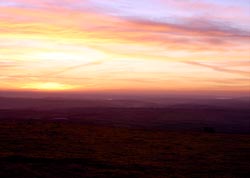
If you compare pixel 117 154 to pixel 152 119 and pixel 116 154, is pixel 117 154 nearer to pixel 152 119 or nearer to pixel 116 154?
pixel 116 154

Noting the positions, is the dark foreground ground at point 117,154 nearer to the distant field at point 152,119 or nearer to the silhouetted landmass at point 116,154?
the silhouetted landmass at point 116,154

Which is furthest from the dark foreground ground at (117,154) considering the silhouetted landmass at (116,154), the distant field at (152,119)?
the distant field at (152,119)

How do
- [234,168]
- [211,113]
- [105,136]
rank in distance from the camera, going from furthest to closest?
[211,113] < [105,136] < [234,168]

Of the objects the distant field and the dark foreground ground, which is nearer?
the dark foreground ground

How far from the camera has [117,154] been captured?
58.2 feet

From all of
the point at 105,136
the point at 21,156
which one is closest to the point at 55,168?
the point at 21,156

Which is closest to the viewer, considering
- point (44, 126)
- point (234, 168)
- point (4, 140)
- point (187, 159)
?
point (234, 168)

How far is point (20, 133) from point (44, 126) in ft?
12.8

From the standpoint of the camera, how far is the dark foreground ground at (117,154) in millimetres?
14180

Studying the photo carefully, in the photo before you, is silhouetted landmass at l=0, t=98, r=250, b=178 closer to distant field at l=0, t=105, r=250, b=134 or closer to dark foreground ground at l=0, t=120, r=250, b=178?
dark foreground ground at l=0, t=120, r=250, b=178

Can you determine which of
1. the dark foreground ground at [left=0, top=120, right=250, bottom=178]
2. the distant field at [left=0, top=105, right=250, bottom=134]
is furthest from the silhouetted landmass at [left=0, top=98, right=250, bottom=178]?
the distant field at [left=0, top=105, right=250, bottom=134]

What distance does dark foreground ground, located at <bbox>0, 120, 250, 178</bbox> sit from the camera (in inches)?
558

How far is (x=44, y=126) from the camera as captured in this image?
90.6ft

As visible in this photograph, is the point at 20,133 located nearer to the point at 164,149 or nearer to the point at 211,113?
the point at 164,149
